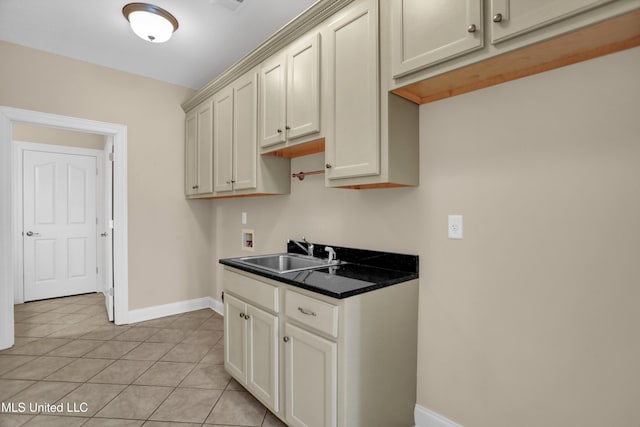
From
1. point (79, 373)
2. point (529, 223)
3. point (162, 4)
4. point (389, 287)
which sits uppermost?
point (162, 4)

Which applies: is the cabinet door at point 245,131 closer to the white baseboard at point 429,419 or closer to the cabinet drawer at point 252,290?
the cabinet drawer at point 252,290

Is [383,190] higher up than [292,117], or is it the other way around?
[292,117]

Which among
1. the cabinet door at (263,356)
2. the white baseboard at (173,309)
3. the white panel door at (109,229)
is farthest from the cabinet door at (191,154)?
the cabinet door at (263,356)

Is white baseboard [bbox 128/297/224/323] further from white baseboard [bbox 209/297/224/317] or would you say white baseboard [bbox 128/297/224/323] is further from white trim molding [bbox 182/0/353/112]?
white trim molding [bbox 182/0/353/112]

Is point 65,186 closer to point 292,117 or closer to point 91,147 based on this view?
point 91,147

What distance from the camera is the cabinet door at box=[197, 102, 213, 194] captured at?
316 centimetres

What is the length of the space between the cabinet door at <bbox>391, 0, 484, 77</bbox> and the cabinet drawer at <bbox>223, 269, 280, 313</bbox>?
52.6 inches

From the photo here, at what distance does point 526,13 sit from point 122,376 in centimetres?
317

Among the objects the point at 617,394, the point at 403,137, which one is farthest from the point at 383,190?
the point at 617,394

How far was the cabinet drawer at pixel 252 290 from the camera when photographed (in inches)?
71.0

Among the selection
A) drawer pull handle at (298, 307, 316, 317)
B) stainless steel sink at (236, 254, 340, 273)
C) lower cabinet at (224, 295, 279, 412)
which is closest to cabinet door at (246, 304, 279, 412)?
lower cabinet at (224, 295, 279, 412)

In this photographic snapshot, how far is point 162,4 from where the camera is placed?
2.23m

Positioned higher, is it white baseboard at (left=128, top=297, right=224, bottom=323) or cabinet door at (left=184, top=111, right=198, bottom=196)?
cabinet door at (left=184, top=111, right=198, bottom=196)

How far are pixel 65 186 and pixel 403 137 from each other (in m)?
4.87
